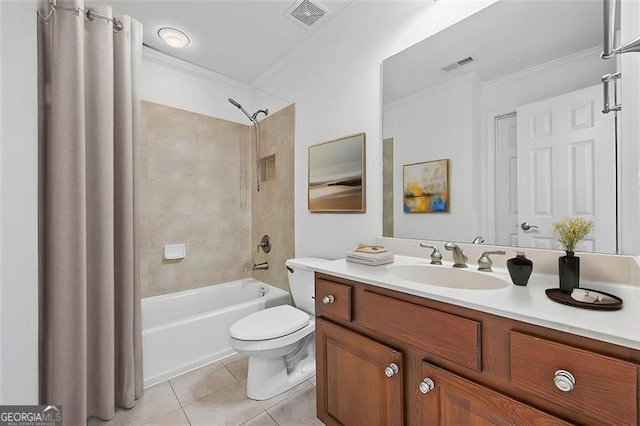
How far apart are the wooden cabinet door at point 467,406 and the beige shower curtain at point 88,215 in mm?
1540

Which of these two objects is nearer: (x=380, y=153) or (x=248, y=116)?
(x=380, y=153)

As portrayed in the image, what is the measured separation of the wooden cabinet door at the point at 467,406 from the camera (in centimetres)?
69

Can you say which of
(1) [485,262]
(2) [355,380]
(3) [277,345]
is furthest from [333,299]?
(1) [485,262]

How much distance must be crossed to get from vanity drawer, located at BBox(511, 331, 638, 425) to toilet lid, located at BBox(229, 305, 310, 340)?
115 cm

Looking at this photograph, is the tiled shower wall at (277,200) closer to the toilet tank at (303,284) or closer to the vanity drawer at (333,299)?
the toilet tank at (303,284)

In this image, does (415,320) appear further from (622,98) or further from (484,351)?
(622,98)

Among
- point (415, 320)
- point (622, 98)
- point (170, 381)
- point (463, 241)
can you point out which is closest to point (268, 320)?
point (170, 381)

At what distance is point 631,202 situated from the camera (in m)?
0.91

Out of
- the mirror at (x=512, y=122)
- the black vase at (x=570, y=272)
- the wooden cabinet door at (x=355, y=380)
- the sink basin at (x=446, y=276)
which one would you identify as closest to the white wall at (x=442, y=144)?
the mirror at (x=512, y=122)

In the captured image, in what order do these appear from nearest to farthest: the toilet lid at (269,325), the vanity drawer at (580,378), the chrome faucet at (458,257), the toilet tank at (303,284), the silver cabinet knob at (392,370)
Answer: the vanity drawer at (580,378), the silver cabinet knob at (392,370), the chrome faucet at (458,257), the toilet lid at (269,325), the toilet tank at (303,284)

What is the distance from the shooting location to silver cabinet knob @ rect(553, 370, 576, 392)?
1.97ft

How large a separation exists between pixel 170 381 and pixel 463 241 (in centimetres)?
200

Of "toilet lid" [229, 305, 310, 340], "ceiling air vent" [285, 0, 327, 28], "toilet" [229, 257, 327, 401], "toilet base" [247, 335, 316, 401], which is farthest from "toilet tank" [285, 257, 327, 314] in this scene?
"ceiling air vent" [285, 0, 327, 28]

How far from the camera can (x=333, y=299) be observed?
1198 millimetres
